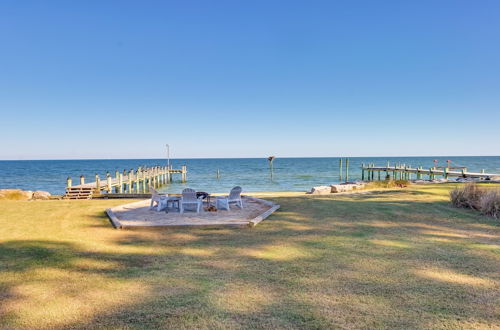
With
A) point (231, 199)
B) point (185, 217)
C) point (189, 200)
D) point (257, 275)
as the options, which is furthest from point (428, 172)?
point (257, 275)

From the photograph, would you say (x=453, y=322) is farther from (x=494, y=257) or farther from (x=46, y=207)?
(x=46, y=207)

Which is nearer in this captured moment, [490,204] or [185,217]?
[185,217]

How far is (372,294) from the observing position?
4.02 m

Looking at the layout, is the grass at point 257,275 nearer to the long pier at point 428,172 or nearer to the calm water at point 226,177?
the calm water at point 226,177

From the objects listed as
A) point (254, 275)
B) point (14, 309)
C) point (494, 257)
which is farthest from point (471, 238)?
point (14, 309)

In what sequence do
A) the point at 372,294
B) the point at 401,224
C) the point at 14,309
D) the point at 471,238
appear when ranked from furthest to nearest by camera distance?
the point at 401,224 < the point at 471,238 < the point at 372,294 < the point at 14,309

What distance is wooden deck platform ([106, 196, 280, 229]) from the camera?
8062 mm

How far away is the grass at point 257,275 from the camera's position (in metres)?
3.47

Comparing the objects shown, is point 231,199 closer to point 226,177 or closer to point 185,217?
point 185,217

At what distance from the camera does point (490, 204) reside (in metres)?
9.48

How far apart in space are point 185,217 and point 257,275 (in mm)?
4901

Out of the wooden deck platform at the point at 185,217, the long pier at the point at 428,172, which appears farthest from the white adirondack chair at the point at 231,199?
the long pier at the point at 428,172

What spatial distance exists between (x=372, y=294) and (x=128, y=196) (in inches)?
649

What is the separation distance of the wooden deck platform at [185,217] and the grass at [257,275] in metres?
0.37
